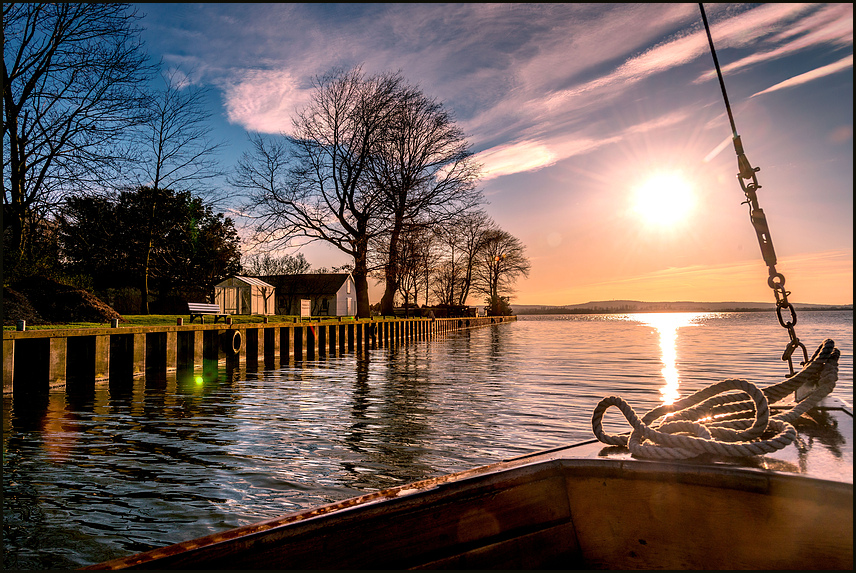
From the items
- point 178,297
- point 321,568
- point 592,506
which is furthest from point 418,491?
point 178,297

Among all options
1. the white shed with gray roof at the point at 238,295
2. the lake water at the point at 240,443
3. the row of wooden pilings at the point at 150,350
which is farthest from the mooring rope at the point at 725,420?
the white shed with gray roof at the point at 238,295

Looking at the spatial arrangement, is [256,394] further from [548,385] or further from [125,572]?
[125,572]

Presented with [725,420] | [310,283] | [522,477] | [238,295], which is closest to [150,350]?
[522,477]

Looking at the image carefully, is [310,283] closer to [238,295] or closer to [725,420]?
[238,295]

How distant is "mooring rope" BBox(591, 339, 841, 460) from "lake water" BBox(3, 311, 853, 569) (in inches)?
105

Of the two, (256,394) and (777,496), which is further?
(256,394)

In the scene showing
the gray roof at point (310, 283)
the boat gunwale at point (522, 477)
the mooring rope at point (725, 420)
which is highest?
the gray roof at point (310, 283)

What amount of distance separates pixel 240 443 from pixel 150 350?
814 centimetres

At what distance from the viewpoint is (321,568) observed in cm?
183

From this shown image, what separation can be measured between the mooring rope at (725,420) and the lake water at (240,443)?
266cm

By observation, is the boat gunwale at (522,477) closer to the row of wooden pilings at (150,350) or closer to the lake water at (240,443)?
the lake water at (240,443)

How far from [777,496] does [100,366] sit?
39.5 ft

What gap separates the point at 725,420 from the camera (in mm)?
2689

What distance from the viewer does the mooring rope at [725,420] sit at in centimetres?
226
